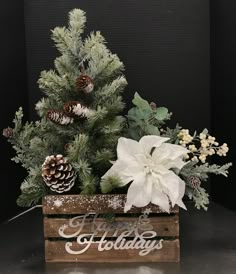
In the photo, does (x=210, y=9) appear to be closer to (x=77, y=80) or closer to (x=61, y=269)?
(x=77, y=80)

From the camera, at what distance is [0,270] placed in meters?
0.90

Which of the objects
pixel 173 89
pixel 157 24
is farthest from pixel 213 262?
Result: pixel 157 24

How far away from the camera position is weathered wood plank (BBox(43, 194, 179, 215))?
34.4 inches

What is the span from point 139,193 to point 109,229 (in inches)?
4.4

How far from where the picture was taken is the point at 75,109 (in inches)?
34.6

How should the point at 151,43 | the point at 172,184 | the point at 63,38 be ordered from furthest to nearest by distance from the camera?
the point at 151,43, the point at 63,38, the point at 172,184

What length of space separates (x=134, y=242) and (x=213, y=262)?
Answer: 17cm

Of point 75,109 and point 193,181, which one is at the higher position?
point 75,109

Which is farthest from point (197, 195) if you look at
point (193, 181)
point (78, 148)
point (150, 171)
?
point (78, 148)

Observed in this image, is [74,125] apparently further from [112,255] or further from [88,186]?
[112,255]

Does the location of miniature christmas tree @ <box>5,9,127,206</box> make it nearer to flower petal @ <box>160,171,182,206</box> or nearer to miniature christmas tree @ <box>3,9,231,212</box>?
miniature christmas tree @ <box>3,9,231,212</box>

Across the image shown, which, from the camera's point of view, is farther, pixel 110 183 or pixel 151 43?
pixel 151 43

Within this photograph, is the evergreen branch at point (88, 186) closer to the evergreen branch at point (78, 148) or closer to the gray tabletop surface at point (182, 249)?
the evergreen branch at point (78, 148)

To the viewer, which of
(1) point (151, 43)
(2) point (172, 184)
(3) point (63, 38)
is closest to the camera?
(2) point (172, 184)
